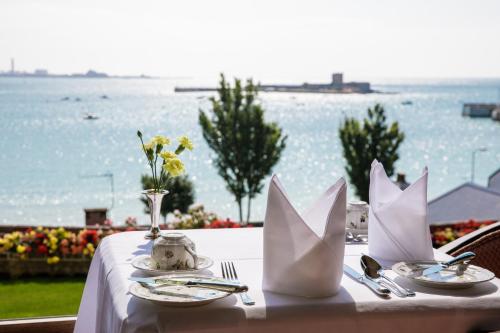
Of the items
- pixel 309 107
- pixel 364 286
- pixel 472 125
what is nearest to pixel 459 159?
pixel 472 125

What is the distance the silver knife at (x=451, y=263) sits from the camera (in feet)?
6.04

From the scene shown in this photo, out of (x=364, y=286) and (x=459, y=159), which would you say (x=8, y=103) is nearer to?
(x=459, y=159)

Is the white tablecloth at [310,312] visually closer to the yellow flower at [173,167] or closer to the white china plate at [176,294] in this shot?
the white china plate at [176,294]

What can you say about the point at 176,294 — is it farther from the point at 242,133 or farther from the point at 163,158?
the point at 242,133

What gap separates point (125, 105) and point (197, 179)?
41.6 meters

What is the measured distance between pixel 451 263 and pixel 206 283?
0.78m

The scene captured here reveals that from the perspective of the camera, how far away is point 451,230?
19.2 ft

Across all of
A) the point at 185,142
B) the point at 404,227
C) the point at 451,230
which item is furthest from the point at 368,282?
the point at 451,230

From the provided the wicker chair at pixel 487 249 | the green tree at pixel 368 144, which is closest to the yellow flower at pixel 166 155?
the wicker chair at pixel 487 249

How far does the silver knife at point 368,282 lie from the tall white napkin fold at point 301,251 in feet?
0.38

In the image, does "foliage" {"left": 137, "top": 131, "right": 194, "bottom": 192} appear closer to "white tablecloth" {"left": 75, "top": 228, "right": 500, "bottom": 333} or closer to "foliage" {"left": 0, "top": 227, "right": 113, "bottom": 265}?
"white tablecloth" {"left": 75, "top": 228, "right": 500, "bottom": 333}

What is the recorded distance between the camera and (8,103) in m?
80.4

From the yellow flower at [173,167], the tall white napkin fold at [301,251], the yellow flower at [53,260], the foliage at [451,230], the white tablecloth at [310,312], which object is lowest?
the yellow flower at [53,260]

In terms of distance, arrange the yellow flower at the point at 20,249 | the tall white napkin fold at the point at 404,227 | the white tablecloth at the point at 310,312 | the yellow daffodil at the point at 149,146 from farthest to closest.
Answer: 1. the yellow flower at the point at 20,249
2. the yellow daffodil at the point at 149,146
3. the tall white napkin fold at the point at 404,227
4. the white tablecloth at the point at 310,312
